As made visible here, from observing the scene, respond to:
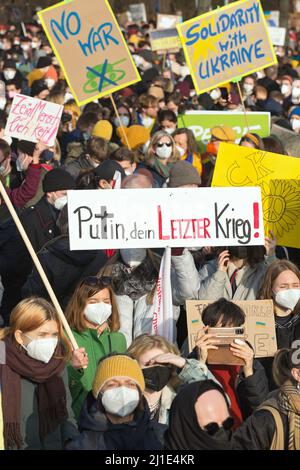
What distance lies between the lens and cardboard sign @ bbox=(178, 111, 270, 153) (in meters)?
12.6

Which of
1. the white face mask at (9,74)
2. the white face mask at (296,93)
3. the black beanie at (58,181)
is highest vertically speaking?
the black beanie at (58,181)

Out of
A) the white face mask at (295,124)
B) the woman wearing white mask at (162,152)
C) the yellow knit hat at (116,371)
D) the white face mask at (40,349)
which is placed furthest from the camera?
the white face mask at (295,124)

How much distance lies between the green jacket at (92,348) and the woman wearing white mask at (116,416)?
0.96 meters

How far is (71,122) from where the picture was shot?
13438 mm

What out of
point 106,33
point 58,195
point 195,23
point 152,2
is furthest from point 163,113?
point 152,2

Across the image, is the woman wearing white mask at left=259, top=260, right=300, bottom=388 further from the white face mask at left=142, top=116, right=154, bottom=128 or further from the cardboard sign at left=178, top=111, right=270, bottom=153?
the white face mask at left=142, top=116, right=154, bottom=128

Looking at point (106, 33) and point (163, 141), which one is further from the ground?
point (106, 33)

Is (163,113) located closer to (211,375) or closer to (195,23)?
(195,23)

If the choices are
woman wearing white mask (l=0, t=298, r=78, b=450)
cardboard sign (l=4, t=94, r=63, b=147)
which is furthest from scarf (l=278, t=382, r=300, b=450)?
cardboard sign (l=4, t=94, r=63, b=147)

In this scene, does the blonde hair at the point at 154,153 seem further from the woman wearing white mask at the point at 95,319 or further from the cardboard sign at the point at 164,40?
the cardboard sign at the point at 164,40

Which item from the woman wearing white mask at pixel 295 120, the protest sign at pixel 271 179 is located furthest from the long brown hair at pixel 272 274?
the woman wearing white mask at pixel 295 120

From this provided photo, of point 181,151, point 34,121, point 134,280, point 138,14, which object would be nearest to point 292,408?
point 134,280

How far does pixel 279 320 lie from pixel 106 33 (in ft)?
16.6

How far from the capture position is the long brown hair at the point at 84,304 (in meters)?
6.14
